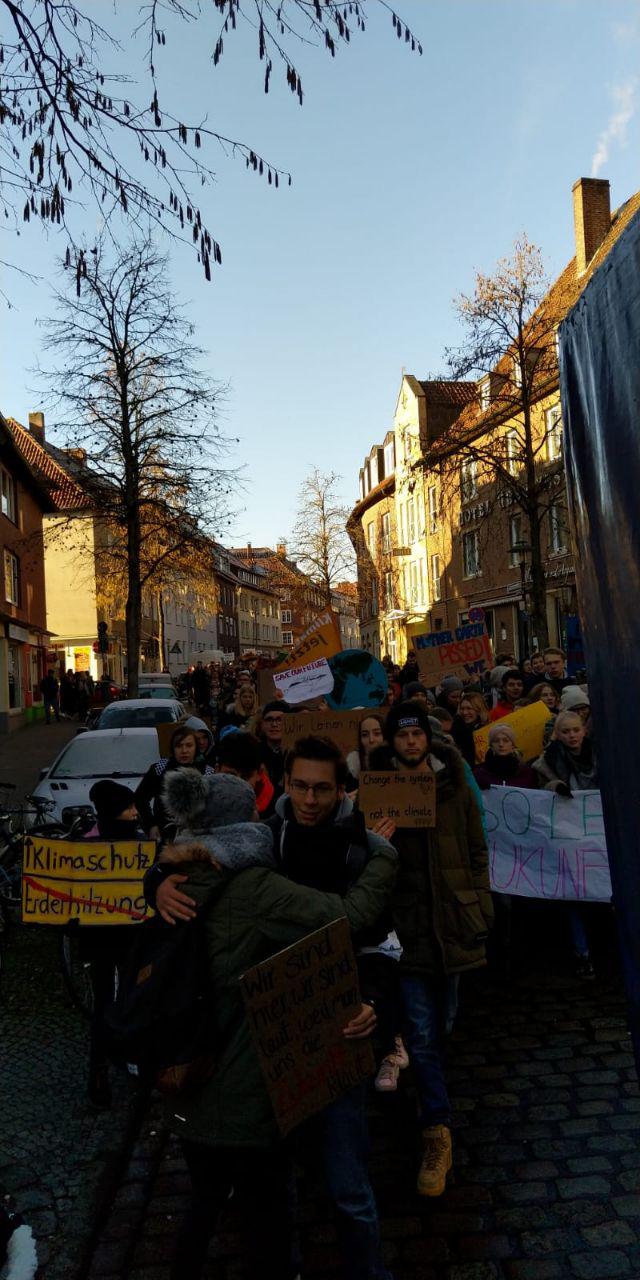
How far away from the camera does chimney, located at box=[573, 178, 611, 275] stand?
112ft

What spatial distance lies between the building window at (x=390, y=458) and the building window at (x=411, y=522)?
500cm

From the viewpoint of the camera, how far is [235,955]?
275cm

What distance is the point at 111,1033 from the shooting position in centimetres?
269

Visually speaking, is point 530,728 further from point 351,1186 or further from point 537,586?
point 537,586

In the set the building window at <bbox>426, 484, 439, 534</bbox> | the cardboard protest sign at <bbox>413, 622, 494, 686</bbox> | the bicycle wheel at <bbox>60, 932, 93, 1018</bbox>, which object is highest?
the building window at <bbox>426, 484, 439, 534</bbox>

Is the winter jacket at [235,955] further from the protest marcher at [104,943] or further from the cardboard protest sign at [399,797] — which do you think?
the protest marcher at [104,943]

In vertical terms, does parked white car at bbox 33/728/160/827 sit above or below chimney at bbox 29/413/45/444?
below

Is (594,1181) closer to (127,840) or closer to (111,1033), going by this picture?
(111,1033)

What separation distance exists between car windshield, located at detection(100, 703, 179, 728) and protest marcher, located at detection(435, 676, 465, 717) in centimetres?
437

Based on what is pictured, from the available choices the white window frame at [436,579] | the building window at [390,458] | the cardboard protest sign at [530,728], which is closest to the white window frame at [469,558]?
the white window frame at [436,579]

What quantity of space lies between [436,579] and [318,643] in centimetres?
4131

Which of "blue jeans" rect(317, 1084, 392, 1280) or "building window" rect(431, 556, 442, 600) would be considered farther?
"building window" rect(431, 556, 442, 600)

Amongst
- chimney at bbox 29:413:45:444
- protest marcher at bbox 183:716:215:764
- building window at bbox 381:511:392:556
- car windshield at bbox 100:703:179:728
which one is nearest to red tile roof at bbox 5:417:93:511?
chimney at bbox 29:413:45:444

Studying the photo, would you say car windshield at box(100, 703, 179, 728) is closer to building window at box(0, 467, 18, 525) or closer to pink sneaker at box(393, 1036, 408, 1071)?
pink sneaker at box(393, 1036, 408, 1071)
